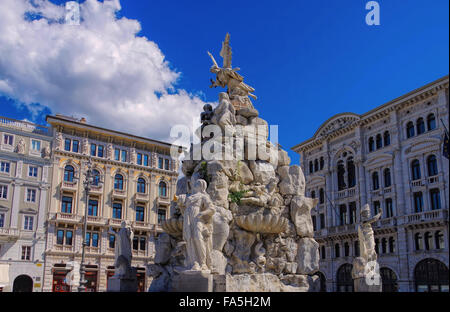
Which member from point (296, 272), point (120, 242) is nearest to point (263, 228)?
point (296, 272)

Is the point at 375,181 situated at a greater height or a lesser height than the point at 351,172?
lesser

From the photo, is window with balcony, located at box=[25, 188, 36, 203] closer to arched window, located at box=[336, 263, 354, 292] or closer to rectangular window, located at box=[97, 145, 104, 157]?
rectangular window, located at box=[97, 145, 104, 157]

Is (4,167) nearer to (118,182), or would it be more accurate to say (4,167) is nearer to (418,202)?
(118,182)

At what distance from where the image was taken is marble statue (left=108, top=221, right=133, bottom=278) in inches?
516

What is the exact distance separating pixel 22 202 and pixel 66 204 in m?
3.89

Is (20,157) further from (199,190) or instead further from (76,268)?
(199,190)

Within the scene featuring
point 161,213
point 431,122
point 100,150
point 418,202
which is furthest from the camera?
point 161,213

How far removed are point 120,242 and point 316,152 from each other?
3795cm

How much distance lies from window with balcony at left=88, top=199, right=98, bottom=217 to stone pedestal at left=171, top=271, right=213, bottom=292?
113 feet

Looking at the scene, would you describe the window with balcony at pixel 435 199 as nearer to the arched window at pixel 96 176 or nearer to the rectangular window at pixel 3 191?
the arched window at pixel 96 176

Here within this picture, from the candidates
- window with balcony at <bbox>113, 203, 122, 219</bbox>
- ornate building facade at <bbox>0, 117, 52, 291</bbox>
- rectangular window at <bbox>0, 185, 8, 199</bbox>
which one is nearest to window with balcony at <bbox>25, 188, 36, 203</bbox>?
ornate building facade at <bbox>0, 117, 52, 291</bbox>

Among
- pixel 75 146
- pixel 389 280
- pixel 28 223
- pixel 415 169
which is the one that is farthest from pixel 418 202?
pixel 28 223

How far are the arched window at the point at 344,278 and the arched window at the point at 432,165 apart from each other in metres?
11.4

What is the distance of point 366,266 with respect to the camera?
1278 centimetres
